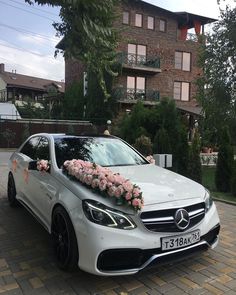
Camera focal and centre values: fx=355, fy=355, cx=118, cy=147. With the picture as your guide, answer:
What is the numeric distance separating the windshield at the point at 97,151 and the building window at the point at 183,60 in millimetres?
30193

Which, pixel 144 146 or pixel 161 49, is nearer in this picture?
pixel 144 146

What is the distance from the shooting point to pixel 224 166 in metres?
9.55

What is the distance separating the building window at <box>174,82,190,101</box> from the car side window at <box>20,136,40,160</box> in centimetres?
2906

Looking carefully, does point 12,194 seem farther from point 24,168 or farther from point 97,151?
point 97,151

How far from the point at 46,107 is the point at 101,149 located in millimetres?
34421

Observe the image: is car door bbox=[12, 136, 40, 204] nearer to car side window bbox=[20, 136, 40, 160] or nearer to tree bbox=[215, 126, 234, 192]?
car side window bbox=[20, 136, 40, 160]

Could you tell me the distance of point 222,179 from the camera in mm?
9508

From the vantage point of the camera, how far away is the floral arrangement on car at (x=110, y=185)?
11.4ft

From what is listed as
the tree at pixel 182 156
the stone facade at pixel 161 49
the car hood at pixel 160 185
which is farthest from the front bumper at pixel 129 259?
the stone facade at pixel 161 49

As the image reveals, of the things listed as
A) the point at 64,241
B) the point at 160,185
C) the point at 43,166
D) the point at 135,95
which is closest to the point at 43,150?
the point at 43,166

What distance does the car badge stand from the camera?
3.63 meters

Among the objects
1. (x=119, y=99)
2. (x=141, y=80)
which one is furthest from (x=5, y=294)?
(x=141, y=80)

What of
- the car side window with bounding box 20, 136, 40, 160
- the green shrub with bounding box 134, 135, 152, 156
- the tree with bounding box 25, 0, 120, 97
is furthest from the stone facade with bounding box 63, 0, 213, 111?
the tree with bounding box 25, 0, 120, 97

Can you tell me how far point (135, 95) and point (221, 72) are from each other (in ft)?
49.0
